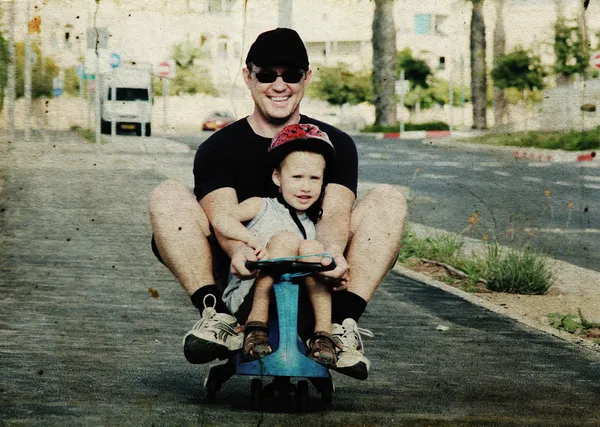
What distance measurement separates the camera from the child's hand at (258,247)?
5363 millimetres

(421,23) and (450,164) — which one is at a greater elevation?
(421,23)

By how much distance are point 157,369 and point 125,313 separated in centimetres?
258

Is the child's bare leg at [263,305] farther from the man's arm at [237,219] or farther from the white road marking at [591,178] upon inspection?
the white road marking at [591,178]

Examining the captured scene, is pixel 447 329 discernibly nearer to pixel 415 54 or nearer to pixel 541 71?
pixel 541 71

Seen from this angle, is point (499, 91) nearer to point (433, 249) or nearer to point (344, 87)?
point (344, 87)

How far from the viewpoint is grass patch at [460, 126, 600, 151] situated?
3147 centimetres

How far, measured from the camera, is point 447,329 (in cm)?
908

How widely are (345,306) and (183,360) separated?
1.75m

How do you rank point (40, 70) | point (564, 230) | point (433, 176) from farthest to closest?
point (433, 176) → point (564, 230) → point (40, 70)

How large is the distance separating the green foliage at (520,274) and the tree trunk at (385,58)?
17.7 meters

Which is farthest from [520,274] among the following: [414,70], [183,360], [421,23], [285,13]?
[414,70]

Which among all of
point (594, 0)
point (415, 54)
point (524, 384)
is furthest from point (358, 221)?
point (415, 54)

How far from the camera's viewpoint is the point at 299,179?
18.2 feet

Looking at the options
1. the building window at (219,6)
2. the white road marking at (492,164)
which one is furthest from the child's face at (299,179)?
the white road marking at (492,164)
